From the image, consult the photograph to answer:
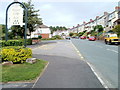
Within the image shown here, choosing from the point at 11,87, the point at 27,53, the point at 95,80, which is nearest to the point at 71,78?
the point at 95,80

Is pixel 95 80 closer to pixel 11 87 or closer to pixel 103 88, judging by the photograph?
pixel 103 88

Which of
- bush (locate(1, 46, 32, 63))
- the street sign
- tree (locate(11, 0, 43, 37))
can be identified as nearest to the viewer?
bush (locate(1, 46, 32, 63))

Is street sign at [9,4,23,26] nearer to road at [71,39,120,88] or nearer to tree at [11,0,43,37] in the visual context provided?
road at [71,39,120,88]

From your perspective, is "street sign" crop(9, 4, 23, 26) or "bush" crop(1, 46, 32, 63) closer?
"bush" crop(1, 46, 32, 63)

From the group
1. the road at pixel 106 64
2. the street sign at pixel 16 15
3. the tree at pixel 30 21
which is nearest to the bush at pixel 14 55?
the street sign at pixel 16 15

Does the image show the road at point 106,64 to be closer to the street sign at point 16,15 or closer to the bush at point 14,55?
the bush at point 14,55

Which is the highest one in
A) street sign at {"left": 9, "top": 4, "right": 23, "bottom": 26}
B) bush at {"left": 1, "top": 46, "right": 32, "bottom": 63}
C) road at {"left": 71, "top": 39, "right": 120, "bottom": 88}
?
street sign at {"left": 9, "top": 4, "right": 23, "bottom": 26}

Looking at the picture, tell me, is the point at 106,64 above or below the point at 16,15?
below

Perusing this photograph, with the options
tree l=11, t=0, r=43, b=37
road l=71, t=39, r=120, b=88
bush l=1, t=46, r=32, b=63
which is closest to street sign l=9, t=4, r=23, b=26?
bush l=1, t=46, r=32, b=63

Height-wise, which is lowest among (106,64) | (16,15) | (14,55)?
(106,64)

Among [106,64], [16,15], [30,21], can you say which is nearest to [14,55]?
[16,15]

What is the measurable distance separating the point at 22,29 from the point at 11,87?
23.7 metres

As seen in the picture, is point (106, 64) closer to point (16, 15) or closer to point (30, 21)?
point (16, 15)

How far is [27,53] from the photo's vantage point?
9.12 meters
